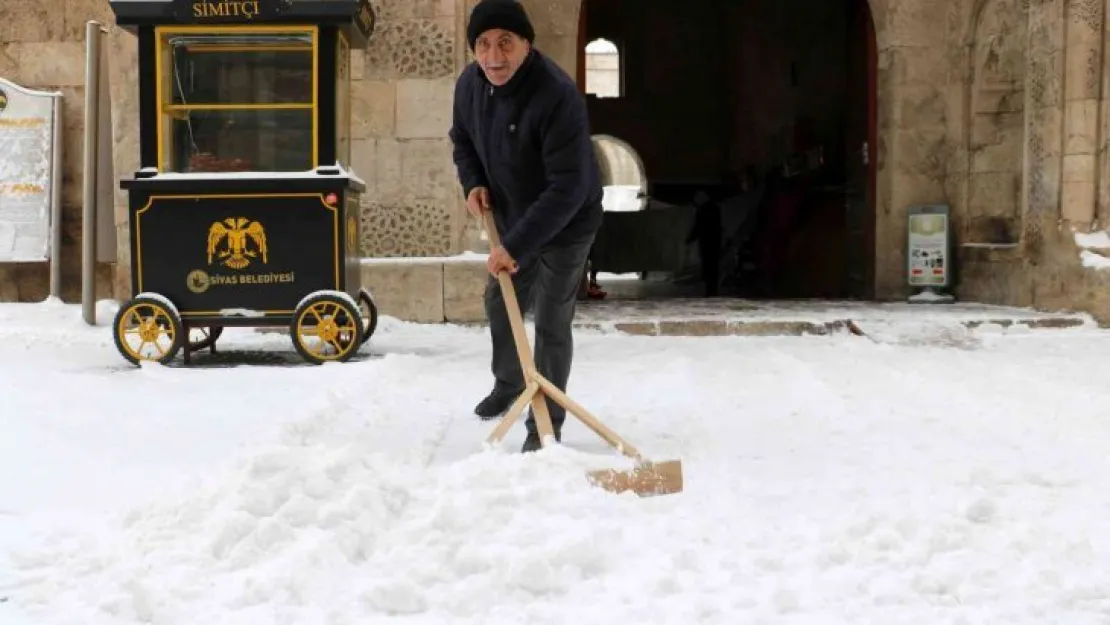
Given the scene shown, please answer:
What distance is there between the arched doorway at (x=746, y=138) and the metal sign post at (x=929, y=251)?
→ 50cm

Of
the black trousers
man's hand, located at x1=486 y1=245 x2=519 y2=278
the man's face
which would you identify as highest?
the man's face

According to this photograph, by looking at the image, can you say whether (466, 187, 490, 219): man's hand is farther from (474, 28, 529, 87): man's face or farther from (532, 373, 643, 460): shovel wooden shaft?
(532, 373, 643, 460): shovel wooden shaft

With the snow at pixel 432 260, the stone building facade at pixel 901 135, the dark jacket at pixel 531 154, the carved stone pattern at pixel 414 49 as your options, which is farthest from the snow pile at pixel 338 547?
the carved stone pattern at pixel 414 49

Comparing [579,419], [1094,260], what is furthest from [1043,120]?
[579,419]

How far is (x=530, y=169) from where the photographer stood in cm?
352

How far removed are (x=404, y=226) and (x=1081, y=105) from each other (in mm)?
4903

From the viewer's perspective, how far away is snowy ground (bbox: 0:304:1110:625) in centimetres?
212

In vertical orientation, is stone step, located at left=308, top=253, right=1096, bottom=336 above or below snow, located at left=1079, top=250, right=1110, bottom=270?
below

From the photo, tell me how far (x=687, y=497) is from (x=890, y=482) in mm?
637

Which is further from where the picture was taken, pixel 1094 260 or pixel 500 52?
pixel 1094 260

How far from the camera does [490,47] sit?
334 centimetres

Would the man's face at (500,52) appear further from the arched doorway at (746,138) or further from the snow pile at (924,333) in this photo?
the arched doorway at (746,138)

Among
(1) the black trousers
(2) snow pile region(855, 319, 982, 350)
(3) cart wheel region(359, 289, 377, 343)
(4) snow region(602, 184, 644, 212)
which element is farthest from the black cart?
(4) snow region(602, 184, 644, 212)

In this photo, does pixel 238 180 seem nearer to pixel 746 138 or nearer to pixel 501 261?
pixel 501 261
